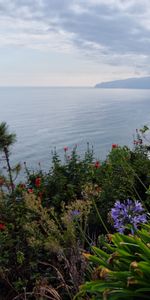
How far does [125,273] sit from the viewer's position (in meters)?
2.06

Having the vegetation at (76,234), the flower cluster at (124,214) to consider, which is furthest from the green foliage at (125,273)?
the flower cluster at (124,214)

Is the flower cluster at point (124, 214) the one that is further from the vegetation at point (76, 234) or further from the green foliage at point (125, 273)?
the green foliage at point (125, 273)

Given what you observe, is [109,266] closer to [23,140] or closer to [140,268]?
[140,268]

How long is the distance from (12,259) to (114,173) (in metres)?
2.09

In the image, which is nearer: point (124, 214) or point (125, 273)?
point (125, 273)

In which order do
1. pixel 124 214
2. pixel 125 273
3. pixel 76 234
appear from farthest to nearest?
pixel 76 234 < pixel 124 214 < pixel 125 273

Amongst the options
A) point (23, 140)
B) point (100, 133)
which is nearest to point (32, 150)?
point (23, 140)

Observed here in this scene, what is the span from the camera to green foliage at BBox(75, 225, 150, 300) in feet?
6.59

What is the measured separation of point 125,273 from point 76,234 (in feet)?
7.73

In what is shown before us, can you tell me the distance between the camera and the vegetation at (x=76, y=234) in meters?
2.21

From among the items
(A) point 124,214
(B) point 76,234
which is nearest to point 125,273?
(A) point 124,214

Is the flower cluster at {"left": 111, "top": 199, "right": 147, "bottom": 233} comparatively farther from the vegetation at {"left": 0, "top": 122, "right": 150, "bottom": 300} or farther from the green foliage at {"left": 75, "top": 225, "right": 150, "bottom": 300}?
the green foliage at {"left": 75, "top": 225, "right": 150, "bottom": 300}

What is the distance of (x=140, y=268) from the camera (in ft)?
6.57

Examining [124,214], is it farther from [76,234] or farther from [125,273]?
[76,234]
